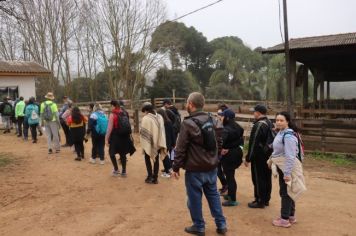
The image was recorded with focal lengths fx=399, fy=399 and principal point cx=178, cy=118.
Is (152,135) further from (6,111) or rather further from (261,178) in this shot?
(6,111)

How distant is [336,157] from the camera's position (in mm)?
11852

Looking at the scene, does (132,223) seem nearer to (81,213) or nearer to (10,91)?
(81,213)

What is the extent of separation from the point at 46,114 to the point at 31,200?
4571 millimetres

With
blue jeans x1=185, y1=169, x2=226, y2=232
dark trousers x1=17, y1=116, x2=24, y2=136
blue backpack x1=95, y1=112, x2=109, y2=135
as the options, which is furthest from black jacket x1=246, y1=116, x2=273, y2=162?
dark trousers x1=17, y1=116, x2=24, y2=136

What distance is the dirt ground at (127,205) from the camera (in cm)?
533

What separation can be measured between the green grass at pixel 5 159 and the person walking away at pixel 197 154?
6710 millimetres

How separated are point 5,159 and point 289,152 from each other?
8219 millimetres

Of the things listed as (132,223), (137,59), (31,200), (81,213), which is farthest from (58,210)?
(137,59)

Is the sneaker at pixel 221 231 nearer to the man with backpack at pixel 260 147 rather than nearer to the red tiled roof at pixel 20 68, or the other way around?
the man with backpack at pixel 260 147

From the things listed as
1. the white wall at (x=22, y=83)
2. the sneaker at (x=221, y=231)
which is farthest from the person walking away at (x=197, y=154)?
the white wall at (x=22, y=83)

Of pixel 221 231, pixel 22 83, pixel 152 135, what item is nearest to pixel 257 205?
pixel 221 231

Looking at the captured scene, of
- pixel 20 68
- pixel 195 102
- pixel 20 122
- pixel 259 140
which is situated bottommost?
pixel 20 122

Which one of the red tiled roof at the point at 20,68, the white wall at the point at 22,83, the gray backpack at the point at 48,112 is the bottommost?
the gray backpack at the point at 48,112

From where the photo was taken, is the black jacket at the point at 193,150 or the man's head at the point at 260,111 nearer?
the black jacket at the point at 193,150
